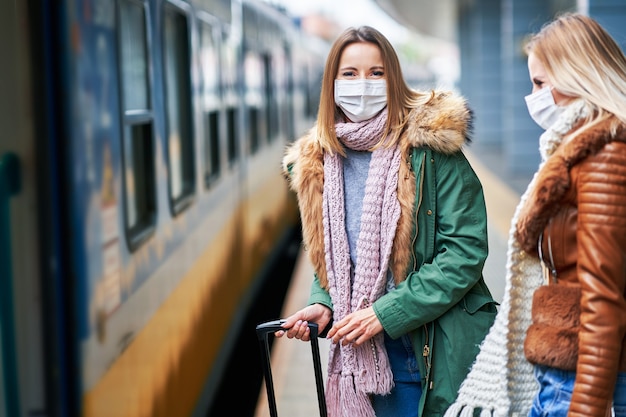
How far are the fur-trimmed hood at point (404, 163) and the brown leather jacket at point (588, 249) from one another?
1.26ft

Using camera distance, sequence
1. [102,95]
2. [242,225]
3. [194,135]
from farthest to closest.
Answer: [242,225], [194,135], [102,95]

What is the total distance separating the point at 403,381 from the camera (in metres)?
2.77

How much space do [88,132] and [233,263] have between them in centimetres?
427

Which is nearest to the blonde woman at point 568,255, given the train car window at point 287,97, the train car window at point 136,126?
the train car window at point 136,126

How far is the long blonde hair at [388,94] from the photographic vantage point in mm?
2727

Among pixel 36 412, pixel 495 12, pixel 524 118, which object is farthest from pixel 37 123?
pixel 495 12

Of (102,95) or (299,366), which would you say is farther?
(299,366)

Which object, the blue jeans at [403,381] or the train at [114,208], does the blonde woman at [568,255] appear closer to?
the blue jeans at [403,381]

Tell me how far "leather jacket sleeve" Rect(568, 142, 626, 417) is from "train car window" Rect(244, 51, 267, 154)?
252 inches

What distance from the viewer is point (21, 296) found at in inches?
98.3

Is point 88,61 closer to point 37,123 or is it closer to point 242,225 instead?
point 37,123

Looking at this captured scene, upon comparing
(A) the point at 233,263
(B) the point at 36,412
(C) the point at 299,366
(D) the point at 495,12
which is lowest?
(C) the point at 299,366

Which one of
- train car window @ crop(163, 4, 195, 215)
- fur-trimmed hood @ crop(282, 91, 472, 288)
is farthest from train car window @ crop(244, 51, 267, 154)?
fur-trimmed hood @ crop(282, 91, 472, 288)

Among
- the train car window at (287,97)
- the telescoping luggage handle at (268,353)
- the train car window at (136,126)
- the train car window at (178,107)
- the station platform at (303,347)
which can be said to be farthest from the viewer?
the train car window at (287,97)
